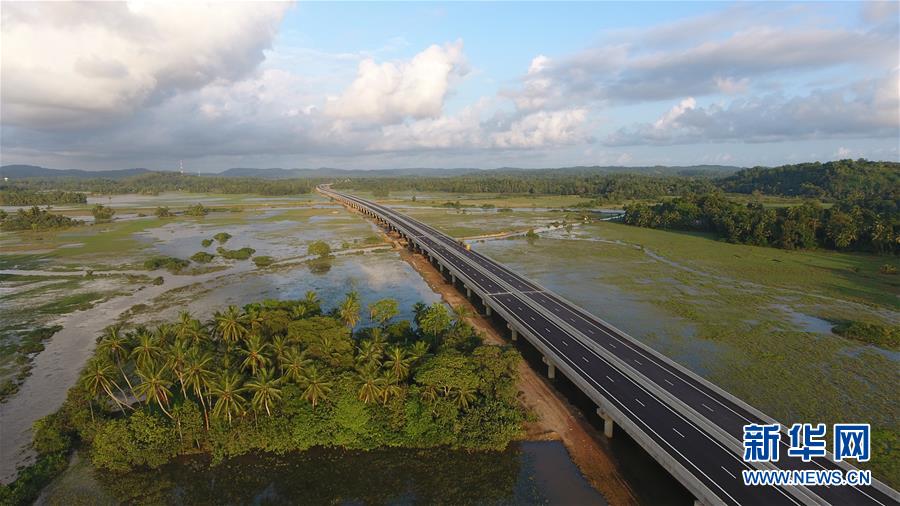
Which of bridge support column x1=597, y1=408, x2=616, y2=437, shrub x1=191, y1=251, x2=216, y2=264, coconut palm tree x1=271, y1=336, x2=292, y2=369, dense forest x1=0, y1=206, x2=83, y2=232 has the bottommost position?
bridge support column x1=597, y1=408, x2=616, y2=437

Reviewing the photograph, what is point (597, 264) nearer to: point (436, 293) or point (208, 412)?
point (436, 293)

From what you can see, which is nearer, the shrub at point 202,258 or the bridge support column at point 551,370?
the bridge support column at point 551,370

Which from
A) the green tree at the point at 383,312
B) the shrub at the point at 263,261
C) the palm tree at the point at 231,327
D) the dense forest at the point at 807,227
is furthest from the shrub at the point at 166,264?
A: the dense forest at the point at 807,227

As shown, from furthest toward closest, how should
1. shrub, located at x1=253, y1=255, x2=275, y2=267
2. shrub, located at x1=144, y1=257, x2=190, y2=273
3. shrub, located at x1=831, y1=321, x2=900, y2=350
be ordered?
shrub, located at x1=253, y1=255, x2=275, y2=267, shrub, located at x1=144, y1=257, x2=190, y2=273, shrub, located at x1=831, y1=321, x2=900, y2=350

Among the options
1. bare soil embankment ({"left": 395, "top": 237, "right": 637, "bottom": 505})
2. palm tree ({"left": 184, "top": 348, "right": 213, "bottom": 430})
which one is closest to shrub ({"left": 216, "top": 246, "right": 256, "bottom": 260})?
palm tree ({"left": 184, "top": 348, "right": 213, "bottom": 430})

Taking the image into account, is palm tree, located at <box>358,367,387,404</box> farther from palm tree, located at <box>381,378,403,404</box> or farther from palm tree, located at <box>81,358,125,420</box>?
palm tree, located at <box>81,358,125,420</box>

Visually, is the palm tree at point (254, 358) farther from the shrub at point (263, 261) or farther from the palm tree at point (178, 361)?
the shrub at point (263, 261)
